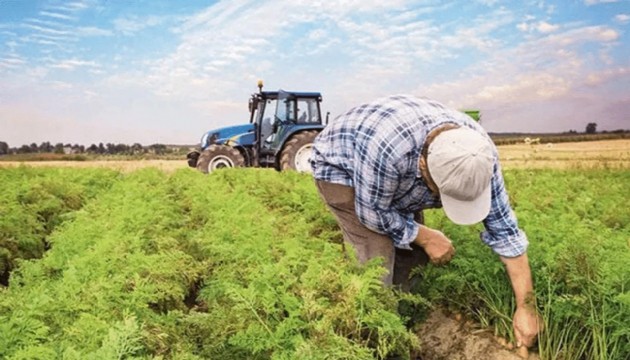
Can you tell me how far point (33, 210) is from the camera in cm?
915

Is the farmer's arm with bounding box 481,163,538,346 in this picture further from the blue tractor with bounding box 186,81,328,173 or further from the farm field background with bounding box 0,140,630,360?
the blue tractor with bounding box 186,81,328,173

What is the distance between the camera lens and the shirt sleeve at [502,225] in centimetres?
390

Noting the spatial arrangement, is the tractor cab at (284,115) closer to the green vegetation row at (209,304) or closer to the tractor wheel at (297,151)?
the tractor wheel at (297,151)

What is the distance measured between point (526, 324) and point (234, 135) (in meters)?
15.4

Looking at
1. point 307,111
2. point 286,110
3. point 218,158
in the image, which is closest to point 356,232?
point 286,110

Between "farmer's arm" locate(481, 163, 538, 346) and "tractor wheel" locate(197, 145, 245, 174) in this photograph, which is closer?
"farmer's arm" locate(481, 163, 538, 346)

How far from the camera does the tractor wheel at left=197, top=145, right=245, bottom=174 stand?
717 inches

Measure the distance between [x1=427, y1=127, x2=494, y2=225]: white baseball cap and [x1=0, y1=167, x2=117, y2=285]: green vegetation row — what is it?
446cm

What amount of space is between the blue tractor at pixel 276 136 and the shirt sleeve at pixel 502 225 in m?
12.1

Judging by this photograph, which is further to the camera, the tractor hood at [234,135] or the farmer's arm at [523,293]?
the tractor hood at [234,135]

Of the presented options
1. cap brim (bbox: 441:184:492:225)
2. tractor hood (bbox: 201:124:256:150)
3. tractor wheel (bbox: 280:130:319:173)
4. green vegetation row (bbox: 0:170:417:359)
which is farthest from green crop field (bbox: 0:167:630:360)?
tractor hood (bbox: 201:124:256:150)

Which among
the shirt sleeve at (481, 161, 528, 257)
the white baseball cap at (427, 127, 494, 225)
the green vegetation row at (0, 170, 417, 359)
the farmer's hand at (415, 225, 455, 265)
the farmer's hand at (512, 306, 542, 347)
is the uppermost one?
the white baseball cap at (427, 127, 494, 225)

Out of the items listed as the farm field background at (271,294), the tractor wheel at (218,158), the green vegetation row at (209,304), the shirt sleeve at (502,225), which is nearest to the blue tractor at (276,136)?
the tractor wheel at (218,158)

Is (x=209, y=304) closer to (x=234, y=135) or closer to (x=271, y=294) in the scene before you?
(x=271, y=294)
